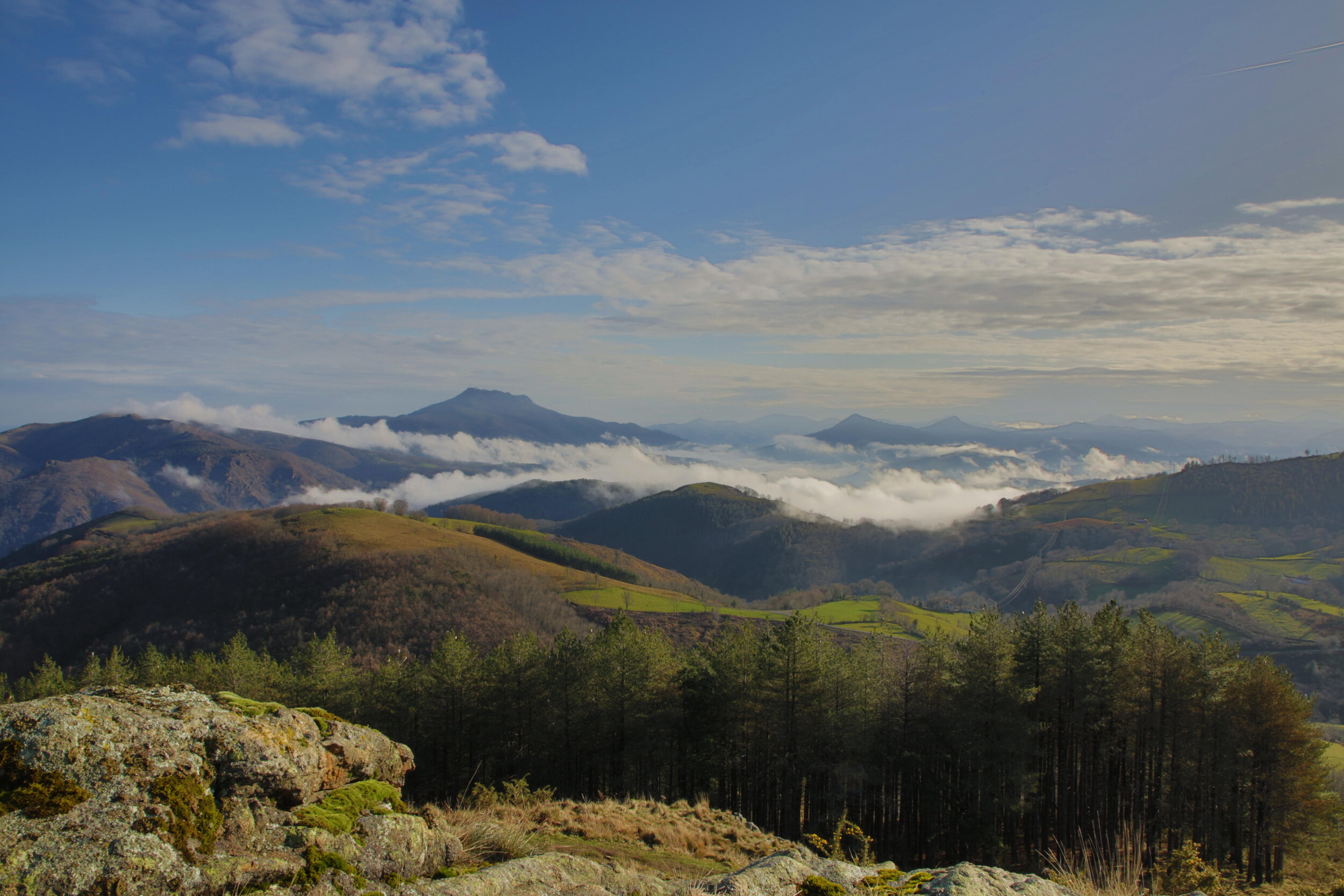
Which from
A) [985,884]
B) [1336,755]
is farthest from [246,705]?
[1336,755]

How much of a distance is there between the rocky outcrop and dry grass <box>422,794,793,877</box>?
36.9 inches

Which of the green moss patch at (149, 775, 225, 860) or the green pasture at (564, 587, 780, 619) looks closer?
the green moss patch at (149, 775, 225, 860)

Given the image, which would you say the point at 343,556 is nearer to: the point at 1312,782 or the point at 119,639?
the point at 119,639

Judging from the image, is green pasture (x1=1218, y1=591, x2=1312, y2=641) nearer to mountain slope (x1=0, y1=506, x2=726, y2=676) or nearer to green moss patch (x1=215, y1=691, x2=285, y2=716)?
mountain slope (x1=0, y1=506, x2=726, y2=676)

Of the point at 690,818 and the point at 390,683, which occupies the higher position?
the point at 690,818

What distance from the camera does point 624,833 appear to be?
14914 millimetres

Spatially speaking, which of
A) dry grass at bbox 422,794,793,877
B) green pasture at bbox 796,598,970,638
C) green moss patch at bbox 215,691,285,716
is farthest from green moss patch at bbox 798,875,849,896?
green pasture at bbox 796,598,970,638

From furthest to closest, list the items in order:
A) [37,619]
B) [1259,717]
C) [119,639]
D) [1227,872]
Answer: [37,619] < [119,639] < [1259,717] < [1227,872]

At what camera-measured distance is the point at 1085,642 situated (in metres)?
26.7

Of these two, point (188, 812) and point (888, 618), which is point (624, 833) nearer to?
point (188, 812)

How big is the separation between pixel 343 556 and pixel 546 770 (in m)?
121

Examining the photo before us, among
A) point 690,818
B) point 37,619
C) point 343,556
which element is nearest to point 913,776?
point 690,818

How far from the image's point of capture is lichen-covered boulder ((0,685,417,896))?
18.2 ft

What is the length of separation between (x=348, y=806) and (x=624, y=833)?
27.9 feet
